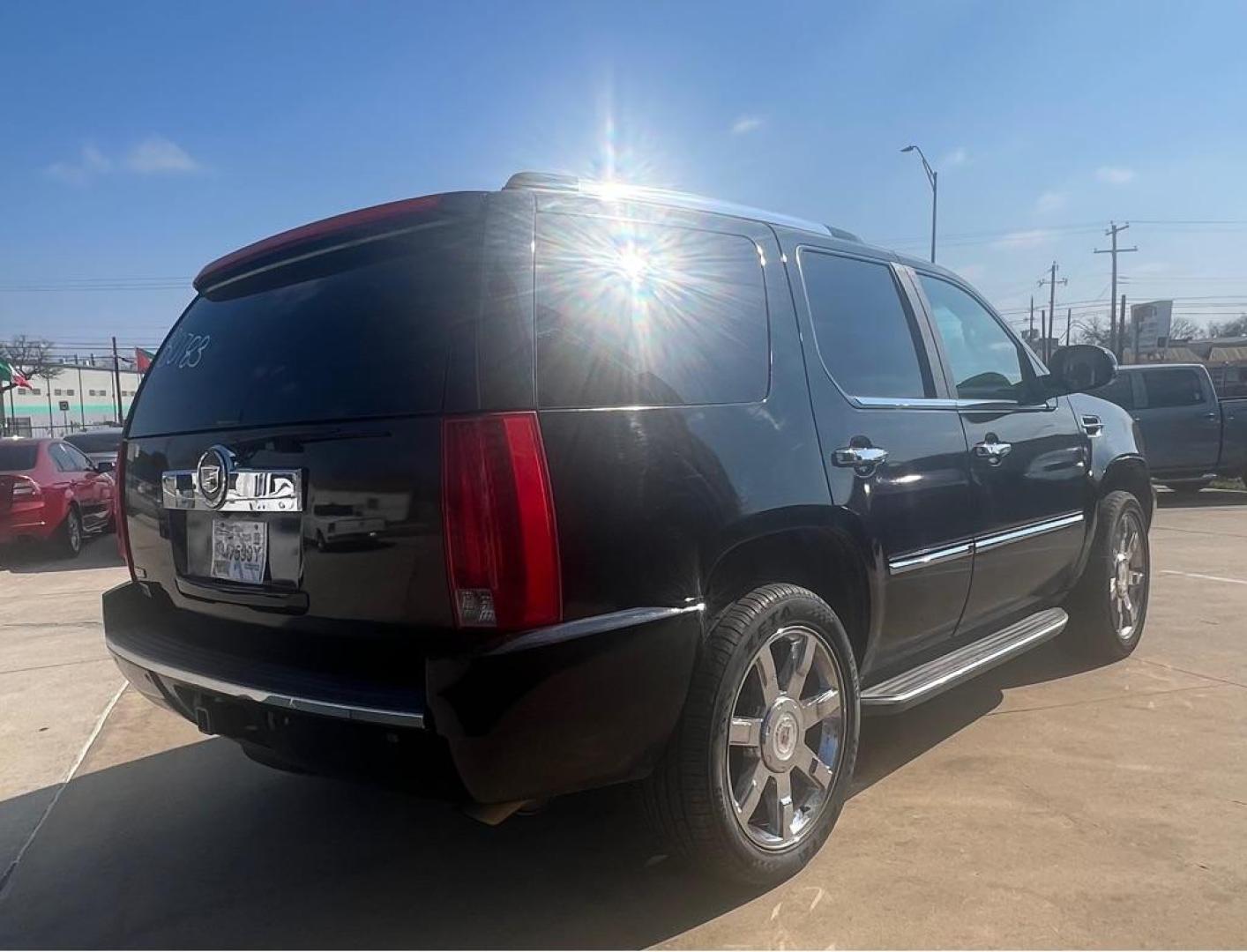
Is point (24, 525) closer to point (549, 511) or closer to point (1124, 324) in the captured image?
point (549, 511)

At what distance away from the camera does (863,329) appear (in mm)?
3471

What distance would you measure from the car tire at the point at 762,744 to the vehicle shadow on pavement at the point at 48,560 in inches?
355

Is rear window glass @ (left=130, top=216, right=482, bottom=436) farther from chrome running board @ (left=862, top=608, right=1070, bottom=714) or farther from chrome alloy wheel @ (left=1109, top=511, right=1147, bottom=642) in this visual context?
chrome alloy wheel @ (left=1109, top=511, right=1147, bottom=642)

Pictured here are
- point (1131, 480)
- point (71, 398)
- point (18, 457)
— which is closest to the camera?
point (1131, 480)

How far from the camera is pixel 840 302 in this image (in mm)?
3398

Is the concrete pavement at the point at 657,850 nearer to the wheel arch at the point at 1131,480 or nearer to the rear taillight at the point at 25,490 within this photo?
the wheel arch at the point at 1131,480

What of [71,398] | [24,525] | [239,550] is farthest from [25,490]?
[71,398]

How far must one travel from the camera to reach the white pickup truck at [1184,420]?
1272 centimetres

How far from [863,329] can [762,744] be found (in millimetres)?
1547

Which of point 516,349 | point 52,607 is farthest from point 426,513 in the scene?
point 52,607

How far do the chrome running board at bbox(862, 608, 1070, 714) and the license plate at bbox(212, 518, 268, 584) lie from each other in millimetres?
1867

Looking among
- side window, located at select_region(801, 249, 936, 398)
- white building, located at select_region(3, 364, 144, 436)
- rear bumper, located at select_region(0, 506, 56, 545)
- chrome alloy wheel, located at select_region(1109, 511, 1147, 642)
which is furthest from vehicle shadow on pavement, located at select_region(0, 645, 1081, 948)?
white building, located at select_region(3, 364, 144, 436)

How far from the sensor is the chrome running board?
3.18 meters

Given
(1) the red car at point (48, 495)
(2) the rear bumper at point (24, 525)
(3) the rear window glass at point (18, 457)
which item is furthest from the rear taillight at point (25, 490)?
(3) the rear window glass at point (18, 457)
